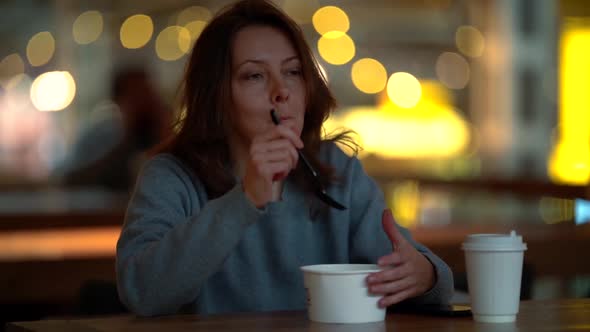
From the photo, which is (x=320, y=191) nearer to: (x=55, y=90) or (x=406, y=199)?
(x=406, y=199)

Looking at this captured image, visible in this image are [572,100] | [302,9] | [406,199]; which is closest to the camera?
[406,199]

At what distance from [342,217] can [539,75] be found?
18.6ft

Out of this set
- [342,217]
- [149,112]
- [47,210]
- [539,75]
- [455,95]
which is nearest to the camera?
[342,217]

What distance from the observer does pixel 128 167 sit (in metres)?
4.59

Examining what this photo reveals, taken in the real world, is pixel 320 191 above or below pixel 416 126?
below

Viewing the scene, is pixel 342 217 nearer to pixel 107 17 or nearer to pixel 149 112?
pixel 149 112

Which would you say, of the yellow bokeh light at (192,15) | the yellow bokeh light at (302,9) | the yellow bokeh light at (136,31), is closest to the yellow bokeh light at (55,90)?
the yellow bokeh light at (136,31)

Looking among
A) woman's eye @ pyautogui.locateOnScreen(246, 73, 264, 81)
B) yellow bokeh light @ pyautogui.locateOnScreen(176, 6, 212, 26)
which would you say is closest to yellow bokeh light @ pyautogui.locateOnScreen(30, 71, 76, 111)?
yellow bokeh light @ pyautogui.locateOnScreen(176, 6, 212, 26)

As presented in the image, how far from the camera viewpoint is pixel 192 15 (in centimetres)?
742

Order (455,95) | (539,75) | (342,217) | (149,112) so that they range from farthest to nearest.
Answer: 1. (455,95)
2. (539,75)
3. (149,112)
4. (342,217)

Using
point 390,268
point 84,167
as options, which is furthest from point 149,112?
point 390,268

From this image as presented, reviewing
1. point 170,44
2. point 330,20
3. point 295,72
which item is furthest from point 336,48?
point 295,72

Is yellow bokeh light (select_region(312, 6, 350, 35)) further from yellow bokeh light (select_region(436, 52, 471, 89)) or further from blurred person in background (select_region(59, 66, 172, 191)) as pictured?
blurred person in background (select_region(59, 66, 172, 191))

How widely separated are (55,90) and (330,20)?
83.5 inches
